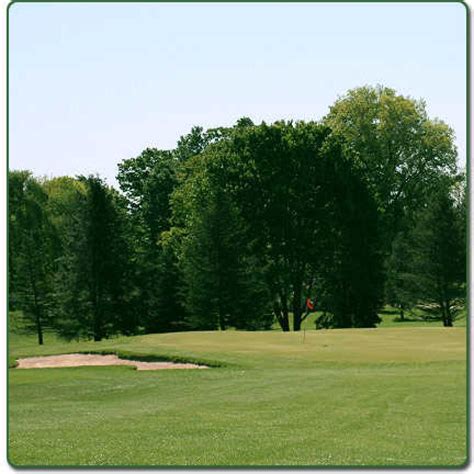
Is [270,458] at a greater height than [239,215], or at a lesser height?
lesser

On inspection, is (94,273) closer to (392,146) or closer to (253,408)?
(392,146)

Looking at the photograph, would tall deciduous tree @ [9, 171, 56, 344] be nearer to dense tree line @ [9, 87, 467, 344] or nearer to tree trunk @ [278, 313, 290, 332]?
dense tree line @ [9, 87, 467, 344]

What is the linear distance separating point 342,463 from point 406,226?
4243 centimetres

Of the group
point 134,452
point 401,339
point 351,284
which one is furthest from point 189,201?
point 134,452

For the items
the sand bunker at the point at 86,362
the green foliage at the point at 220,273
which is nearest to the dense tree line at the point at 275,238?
the green foliage at the point at 220,273

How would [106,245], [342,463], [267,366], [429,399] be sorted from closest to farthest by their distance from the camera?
[342,463]
[429,399]
[267,366]
[106,245]

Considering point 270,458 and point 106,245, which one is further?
point 106,245

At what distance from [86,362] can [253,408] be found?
13.5 meters

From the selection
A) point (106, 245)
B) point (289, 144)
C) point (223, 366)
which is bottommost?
point (223, 366)

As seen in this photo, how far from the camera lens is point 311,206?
161 feet

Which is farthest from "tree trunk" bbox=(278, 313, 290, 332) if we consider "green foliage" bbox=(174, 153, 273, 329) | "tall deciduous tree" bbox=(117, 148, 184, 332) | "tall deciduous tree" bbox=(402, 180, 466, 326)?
"tall deciduous tree" bbox=(402, 180, 466, 326)

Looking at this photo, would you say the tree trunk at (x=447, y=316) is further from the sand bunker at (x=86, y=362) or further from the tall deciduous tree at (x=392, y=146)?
the sand bunker at (x=86, y=362)

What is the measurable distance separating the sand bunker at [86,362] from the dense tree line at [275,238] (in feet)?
52.6

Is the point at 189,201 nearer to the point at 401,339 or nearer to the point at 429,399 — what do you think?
the point at 401,339
